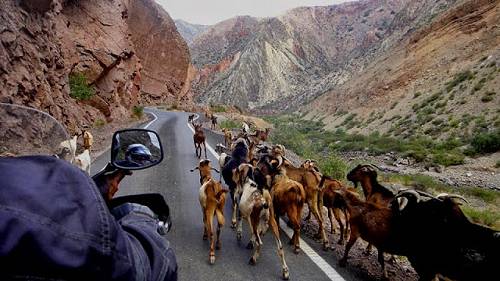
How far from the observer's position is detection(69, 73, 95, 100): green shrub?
2508 cm

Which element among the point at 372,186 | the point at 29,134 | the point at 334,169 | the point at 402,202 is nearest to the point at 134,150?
the point at 29,134

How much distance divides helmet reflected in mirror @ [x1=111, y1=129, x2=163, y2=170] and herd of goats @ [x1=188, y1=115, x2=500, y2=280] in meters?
3.25

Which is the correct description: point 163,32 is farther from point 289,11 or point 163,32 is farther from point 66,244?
point 66,244

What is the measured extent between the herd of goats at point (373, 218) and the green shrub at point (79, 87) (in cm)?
1956

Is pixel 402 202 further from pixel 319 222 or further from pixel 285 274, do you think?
pixel 285 274

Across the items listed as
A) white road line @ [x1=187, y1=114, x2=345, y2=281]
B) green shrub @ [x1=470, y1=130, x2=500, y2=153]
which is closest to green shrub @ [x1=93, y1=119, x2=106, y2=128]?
white road line @ [x1=187, y1=114, x2=345, y2=281]

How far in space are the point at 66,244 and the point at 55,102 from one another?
20059 mm

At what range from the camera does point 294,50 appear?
96625 mm

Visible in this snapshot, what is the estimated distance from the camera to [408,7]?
2773 inches

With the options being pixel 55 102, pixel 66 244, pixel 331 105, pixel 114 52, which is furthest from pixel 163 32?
pixel 66 244

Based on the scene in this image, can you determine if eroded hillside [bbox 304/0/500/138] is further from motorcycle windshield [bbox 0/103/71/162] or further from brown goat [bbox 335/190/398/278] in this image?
motorcycle windshield [bbox 0/103/71/162]

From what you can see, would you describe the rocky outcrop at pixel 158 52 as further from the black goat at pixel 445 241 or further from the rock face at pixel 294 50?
the black goat at pixel 445 241

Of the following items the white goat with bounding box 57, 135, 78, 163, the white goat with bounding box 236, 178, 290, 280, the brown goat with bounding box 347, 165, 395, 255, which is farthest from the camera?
the brown goat with bounding box 347, 165, 395, 255

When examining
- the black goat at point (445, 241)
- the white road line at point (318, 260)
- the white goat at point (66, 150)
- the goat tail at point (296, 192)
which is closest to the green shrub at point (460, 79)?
the white road line at point (318, 260)
